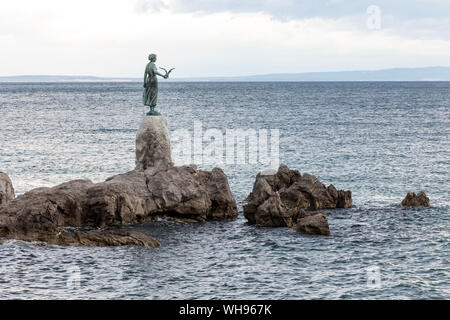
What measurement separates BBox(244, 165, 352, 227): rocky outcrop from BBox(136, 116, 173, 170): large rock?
16.8 feet

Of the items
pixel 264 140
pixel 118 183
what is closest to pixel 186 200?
pixel 118 183

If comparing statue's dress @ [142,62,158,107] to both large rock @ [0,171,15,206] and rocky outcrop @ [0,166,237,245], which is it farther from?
large rock @ [0,171,15,206]

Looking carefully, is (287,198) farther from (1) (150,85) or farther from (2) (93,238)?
(2) (93,238)

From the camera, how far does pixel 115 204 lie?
3103cm

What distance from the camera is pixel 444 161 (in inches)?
A: 2184

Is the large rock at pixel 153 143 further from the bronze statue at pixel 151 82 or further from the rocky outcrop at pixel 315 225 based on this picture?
the rocky outcrop at pixel 315 225

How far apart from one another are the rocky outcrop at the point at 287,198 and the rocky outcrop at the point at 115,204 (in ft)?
6.80

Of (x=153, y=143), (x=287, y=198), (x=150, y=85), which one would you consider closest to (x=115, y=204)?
(x=153, y=143)

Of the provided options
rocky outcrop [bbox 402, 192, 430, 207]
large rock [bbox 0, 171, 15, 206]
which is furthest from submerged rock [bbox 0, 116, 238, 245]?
rocky outcrop [bbox 402, 192, 430, 207]

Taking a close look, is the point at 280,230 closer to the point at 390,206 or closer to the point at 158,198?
the point at 158,198

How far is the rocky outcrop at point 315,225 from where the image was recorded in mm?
29609

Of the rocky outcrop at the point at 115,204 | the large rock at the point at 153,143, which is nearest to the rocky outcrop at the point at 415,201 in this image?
the rocky outcrop at the point at 115,204

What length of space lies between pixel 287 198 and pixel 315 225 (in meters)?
6.28

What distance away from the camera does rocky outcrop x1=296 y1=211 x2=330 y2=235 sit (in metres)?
29.6
